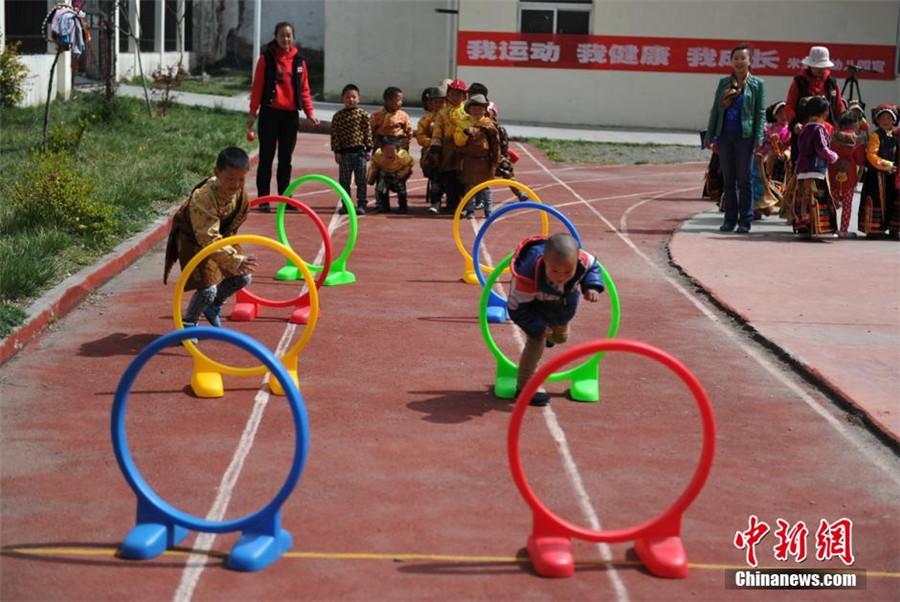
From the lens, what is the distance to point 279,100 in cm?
1504

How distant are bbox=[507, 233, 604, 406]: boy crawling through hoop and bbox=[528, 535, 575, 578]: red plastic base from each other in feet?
6.27

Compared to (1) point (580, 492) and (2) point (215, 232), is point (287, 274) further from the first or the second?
(1) point (580, 492)

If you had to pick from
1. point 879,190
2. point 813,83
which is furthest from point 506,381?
point 813,83

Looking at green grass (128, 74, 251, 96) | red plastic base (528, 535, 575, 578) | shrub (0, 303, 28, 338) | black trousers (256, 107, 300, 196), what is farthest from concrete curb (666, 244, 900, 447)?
green grass (128, 74, 251, 96)

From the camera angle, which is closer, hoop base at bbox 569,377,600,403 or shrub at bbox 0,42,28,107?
hoop base at bbox 569,377,600,403

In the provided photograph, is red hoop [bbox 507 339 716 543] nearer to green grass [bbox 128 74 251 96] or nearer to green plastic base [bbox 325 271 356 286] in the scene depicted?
green plastic base [bbox 325 271 356 286]

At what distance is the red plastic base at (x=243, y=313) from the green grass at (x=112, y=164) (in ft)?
4.93

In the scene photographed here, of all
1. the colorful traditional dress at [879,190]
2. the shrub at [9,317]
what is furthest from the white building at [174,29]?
the shrub at [9,317]

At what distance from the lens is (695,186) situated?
21234 mm

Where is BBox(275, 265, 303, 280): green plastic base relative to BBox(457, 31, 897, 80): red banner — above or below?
below

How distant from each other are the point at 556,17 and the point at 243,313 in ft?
68.1

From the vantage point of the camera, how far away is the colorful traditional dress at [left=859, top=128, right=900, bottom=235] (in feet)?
48.2

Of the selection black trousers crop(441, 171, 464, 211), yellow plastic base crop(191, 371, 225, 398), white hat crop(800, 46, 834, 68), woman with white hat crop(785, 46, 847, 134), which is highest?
white hat crop(800, 46, 834, 68)

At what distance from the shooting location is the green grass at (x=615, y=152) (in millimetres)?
24281
